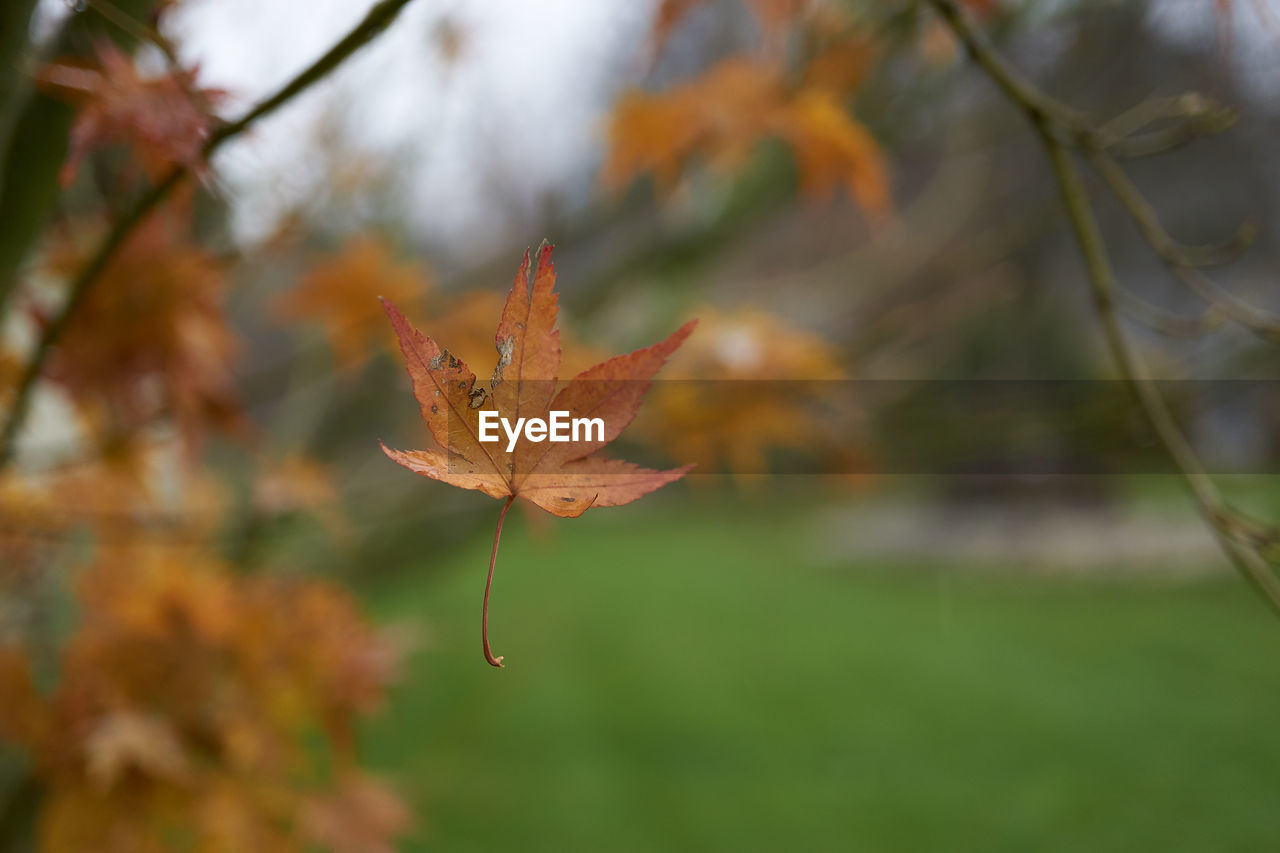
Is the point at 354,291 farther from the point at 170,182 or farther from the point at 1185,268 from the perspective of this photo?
the point at 1185,268

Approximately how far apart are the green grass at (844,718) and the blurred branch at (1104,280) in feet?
1.90

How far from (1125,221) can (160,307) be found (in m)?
4.76

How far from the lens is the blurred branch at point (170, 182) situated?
0.24 m

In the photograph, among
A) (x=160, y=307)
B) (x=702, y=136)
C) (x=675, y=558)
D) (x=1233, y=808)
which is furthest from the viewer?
(x=675, y=558)

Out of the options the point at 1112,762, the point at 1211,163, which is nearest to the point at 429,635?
the point at 1112,762

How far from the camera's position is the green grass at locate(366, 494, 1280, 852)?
1272 millimetres

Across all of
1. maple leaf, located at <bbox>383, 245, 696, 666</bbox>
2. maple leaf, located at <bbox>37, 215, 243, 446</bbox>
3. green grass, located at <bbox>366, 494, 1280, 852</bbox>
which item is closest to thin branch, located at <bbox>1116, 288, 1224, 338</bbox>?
maple leaf, located at <bbox>383, 245, 696, 666</bbox>

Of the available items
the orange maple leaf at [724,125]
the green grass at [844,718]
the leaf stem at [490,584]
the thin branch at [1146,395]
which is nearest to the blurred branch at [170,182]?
the leaf stem at [490,584]

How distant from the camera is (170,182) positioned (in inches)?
11.2

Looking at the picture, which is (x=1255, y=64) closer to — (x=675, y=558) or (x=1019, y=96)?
(x=1019, y=96)

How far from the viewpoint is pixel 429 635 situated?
8.19 ft

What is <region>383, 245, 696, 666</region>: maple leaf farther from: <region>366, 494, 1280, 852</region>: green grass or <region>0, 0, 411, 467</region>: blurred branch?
<region>366, 494, 1280, 852</region>: green grass

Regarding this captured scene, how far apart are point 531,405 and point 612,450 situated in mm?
557

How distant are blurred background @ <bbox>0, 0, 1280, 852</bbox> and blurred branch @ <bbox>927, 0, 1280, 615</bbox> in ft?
0.04
